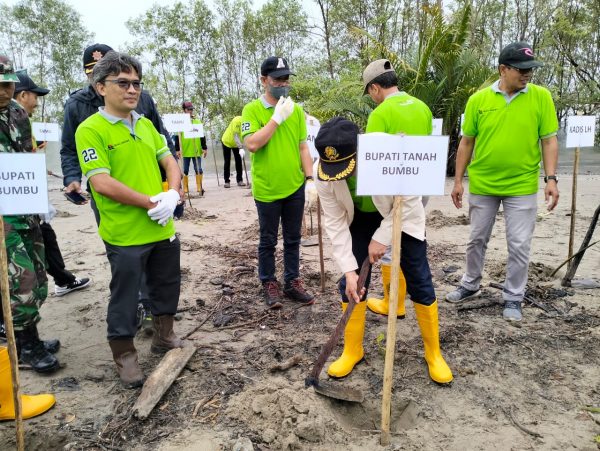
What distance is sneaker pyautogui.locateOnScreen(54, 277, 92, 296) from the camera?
4242 mm

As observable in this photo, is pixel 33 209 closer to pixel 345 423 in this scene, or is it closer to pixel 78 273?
pixel 345 423

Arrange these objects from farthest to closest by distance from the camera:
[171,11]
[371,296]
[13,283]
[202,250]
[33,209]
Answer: [171,11]
[202,250]
[371,296]
[13,283]
[33,209]

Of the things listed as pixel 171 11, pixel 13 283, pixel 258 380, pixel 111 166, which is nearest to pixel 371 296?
pixel 258 380

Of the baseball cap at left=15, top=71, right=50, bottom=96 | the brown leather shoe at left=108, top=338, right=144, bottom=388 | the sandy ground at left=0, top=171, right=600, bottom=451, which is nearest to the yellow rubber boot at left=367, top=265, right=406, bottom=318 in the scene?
the sandy ground at left=0, top=171, right=600, bottom=451

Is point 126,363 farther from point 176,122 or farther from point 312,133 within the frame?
point 176,122

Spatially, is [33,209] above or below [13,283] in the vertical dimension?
above

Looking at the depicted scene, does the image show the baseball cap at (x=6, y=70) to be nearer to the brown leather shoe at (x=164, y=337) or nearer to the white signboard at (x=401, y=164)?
the brown leather shoe at (x=164, y=337)

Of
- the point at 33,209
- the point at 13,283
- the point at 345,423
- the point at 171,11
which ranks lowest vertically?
the point at 345,423

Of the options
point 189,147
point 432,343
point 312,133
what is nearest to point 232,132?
point 189,147

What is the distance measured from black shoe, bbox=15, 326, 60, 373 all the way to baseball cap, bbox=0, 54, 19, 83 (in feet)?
5.13

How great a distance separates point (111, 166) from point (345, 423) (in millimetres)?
1996

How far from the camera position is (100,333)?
3.46 metres

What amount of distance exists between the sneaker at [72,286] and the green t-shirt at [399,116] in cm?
335

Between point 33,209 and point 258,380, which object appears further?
Result: point 258,380
